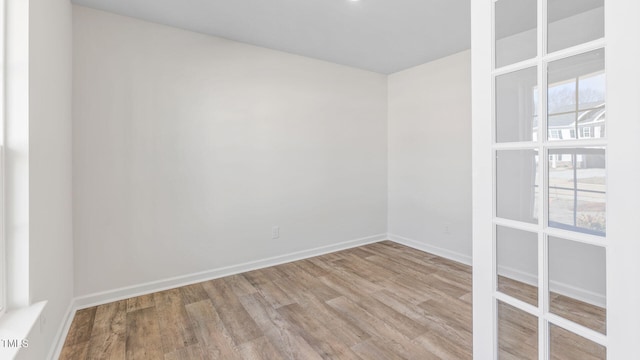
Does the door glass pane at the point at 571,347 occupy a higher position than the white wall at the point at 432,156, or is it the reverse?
the white wall at the point at 432,156

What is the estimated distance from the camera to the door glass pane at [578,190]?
967mm

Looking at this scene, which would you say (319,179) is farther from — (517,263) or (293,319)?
(517,263)

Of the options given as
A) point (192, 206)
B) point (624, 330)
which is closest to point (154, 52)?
point (192, 206)

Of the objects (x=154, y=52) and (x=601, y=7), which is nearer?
(x=601, y=7)

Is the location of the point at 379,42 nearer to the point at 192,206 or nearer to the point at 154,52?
the point at 154,52

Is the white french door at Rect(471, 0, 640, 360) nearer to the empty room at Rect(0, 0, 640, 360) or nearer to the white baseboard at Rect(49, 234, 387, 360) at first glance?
the empty room at Rect(0, 0, 640, 360)

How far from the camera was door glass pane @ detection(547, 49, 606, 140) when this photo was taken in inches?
37.9

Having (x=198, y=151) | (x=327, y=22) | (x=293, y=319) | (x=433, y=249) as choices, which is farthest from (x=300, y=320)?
(x=327, y=22)

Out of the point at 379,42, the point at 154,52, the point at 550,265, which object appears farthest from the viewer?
the point at 379,42

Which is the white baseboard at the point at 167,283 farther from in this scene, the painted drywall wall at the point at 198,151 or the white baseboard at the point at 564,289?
the white baseboard at the point at 564,289

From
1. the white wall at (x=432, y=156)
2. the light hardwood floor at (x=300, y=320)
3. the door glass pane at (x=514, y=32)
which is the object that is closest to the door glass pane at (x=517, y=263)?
the light hardwood floor at (x=300, y=320)

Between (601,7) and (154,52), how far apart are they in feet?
10.2

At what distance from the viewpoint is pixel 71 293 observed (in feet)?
7.63

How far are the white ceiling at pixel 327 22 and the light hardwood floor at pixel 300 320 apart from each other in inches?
96.9
